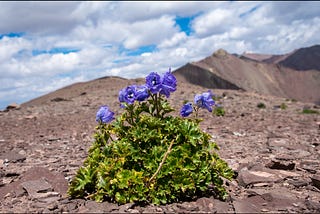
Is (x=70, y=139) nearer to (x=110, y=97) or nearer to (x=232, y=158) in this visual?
(x=232, y=158)

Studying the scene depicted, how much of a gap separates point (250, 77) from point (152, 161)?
4157 centimetres

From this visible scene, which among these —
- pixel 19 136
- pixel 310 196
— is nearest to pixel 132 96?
pixel 310 196

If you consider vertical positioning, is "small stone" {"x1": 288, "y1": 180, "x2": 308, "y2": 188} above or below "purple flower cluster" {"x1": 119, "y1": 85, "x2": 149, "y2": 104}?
below

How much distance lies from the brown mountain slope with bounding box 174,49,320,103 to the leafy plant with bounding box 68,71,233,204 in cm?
3317

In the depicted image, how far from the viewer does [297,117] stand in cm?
1139

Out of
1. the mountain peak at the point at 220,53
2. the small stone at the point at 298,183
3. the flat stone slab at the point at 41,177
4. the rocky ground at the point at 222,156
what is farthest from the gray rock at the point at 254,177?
the mountain peak at the point at 220,53

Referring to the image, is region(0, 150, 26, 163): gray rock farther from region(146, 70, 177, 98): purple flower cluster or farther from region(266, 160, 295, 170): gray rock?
region(266, 160, 295, 170): gray rock

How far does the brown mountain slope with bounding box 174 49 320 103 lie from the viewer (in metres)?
38.2

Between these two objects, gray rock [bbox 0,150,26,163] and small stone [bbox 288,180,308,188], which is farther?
gray rock [bbox 0,150,26,163]

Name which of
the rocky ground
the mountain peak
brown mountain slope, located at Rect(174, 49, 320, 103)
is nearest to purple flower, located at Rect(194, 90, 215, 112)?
the rocky ground

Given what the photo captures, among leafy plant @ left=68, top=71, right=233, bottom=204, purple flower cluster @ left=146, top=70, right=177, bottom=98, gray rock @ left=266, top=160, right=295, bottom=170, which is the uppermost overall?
purple flower cluster @ left=146, top=70, right=177, bottom=98

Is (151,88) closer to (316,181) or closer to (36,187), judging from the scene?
(36,187)

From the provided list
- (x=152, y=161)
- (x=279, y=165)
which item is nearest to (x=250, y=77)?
(x=279, y=165)

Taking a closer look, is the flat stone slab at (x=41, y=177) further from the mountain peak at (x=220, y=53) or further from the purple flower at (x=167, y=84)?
the mountain peak at (x=220, y=53)
